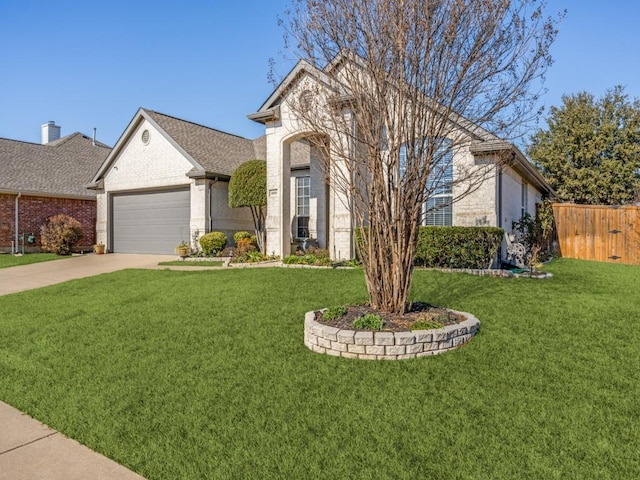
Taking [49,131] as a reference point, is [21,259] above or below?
below

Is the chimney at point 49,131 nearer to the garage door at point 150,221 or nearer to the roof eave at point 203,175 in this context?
Answer: the garage door at point 150,221

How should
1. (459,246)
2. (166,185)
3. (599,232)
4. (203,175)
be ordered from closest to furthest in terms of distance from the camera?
(459,246) < (599,232) < (203,175) < (166,185)

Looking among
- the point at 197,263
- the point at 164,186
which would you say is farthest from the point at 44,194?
the point at 197,263

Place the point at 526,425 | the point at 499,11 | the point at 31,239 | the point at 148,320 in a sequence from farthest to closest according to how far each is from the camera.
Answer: the point at 31,239 → the point at 148,320 → the point at 499,11 → the point at 526,425

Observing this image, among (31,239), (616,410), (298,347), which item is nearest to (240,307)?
(298,347)

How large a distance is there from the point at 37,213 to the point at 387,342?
19.6 meters

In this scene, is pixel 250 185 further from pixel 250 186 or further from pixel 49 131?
pixel 49 131

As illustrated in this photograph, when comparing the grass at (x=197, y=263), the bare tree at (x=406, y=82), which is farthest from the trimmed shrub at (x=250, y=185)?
the bare tree at (x=406, y=82)

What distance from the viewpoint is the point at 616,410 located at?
336 cm

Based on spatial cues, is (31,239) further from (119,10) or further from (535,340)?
(535,340)

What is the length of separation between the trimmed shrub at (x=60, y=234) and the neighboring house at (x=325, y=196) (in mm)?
9482

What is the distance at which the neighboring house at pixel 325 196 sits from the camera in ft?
37.1

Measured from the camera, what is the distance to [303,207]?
16.3 m

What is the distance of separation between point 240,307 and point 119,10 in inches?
354
